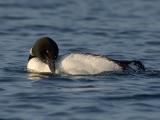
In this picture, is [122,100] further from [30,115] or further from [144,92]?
[30,115]

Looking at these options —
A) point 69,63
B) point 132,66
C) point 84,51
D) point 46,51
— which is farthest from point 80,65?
point 84,51

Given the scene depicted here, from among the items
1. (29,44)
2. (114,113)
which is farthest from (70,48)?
(114,113)

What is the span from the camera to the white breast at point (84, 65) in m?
14.9

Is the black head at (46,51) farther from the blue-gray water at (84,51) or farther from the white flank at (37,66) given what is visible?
the blue-gray water at (84,51)

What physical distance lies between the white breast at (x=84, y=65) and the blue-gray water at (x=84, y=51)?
23cm

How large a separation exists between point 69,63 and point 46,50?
2.22 ft

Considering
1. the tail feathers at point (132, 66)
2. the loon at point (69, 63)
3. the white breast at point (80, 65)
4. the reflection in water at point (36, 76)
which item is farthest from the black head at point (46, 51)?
the tail feathers at point (132, 66)

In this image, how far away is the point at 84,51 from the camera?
61.0 feet

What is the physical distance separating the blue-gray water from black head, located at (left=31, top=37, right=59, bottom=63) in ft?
1.42

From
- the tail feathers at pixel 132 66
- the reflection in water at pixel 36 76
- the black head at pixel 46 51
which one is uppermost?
the black head at pixel 46 51

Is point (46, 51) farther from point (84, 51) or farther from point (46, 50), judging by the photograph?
point (84, 51)

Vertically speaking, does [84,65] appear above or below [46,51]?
below

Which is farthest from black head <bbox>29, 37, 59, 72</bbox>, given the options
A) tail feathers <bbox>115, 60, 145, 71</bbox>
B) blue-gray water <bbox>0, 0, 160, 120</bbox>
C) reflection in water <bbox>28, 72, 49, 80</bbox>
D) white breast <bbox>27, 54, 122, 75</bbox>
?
tail feathers <bbox>115, 60, 145, 71</bbox>

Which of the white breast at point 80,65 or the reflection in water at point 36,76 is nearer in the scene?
the reflection in water at point 36,76
